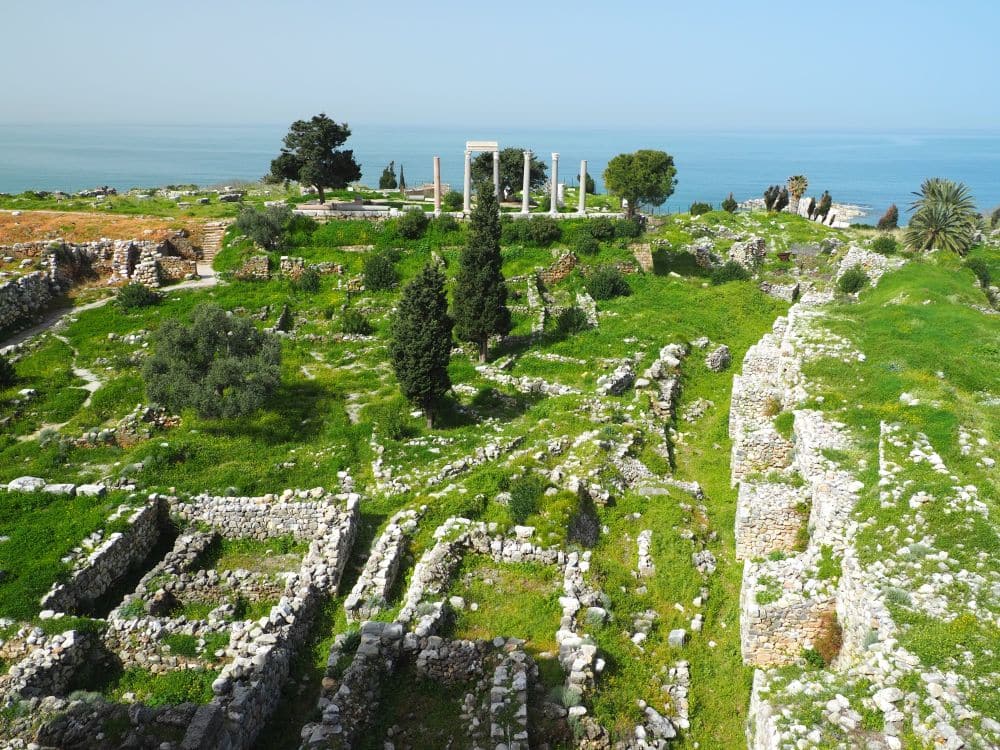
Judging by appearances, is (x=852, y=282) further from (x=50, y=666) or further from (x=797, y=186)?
(x=50, y=666)

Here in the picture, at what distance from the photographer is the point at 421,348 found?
70.1 ft

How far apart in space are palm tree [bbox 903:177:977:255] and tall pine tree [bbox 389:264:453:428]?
32.9 m

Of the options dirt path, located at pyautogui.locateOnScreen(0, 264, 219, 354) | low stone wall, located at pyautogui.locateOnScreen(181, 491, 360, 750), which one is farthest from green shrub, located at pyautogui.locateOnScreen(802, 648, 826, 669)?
dirt path, located at pyautogui.locateOnScreen(0, 264, 219, 354)

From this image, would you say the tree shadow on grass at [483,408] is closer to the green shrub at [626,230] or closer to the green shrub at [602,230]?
the green shrub at [602,230]

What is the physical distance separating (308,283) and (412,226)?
9.19m

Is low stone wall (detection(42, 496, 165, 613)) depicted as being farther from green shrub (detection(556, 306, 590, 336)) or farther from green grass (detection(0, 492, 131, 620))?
green shrub (detection(556, 306, 590, 336))

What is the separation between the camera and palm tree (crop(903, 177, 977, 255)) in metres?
36.8

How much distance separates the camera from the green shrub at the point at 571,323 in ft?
101

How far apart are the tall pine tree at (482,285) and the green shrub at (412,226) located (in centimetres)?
1358

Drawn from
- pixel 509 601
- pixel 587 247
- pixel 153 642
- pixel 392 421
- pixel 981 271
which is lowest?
pixel 509 601

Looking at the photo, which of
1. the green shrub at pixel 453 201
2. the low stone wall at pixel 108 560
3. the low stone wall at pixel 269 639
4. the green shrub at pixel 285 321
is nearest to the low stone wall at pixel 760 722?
the low stone wall at pixel 269 639

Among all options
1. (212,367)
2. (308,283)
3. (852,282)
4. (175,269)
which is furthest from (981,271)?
(175,269)

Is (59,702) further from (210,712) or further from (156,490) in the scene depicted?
(156,490)

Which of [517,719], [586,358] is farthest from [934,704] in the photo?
[586,358]
